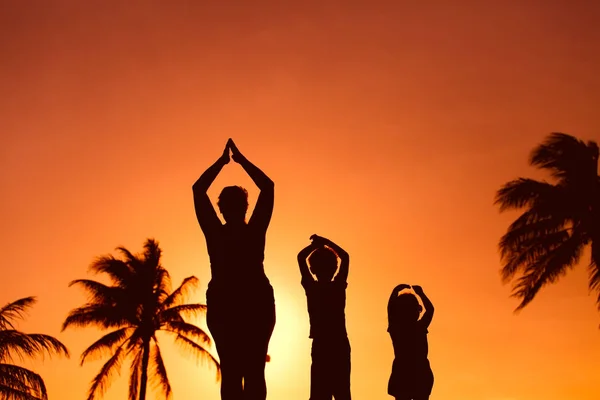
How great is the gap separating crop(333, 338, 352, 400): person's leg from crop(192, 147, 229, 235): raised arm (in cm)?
325

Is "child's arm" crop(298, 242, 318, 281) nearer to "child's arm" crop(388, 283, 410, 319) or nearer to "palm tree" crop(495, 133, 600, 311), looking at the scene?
"child's arm" crop(388, 283, 410, 319)

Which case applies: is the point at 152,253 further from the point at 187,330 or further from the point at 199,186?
the point at 199,186

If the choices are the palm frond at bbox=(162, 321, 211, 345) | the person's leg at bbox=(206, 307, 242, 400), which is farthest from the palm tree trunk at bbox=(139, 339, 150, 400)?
the person's leg at bbox=(206, 307, 242, 400)

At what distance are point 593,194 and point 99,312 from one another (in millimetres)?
22931

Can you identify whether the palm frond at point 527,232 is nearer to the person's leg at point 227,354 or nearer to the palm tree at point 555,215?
the palm tree at point 555,215

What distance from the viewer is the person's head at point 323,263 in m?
7.96

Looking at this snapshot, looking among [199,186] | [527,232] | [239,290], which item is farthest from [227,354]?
[527,232]

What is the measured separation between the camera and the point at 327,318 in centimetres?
822

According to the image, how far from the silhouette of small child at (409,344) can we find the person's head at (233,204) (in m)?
3.63

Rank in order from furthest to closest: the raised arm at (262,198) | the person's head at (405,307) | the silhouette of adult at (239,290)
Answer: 1. the person's head at (405,307)
2. the raised arm at (262,198)
3. the silhouette of adult at (239,290)

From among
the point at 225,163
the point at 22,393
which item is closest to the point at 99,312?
the point at 22,393

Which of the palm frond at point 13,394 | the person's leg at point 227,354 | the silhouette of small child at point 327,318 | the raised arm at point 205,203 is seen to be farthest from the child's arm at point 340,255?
the palm frond at point 13,394

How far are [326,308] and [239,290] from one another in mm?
2722

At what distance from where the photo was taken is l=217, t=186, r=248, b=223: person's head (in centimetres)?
580
